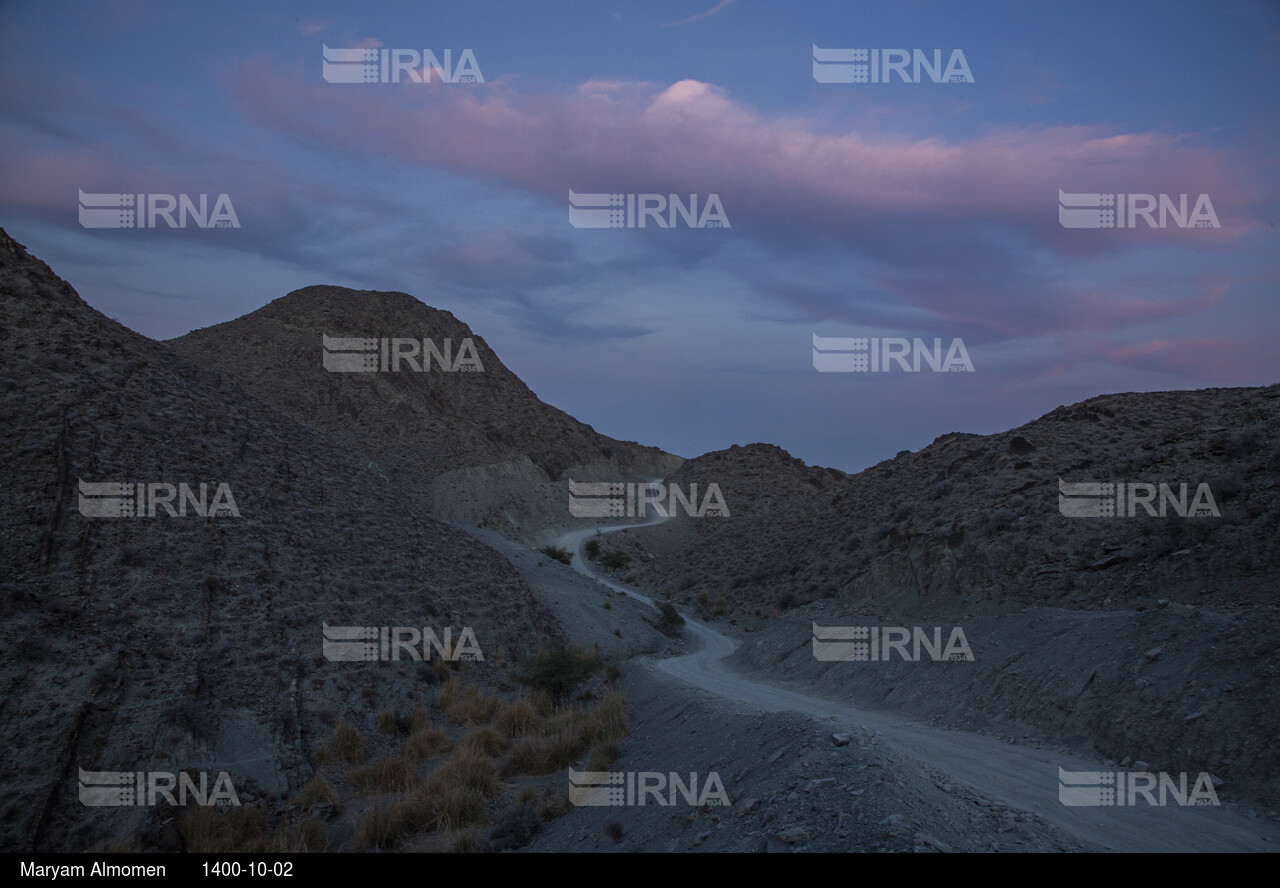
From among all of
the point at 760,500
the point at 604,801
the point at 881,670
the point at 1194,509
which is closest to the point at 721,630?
the point at 881,670

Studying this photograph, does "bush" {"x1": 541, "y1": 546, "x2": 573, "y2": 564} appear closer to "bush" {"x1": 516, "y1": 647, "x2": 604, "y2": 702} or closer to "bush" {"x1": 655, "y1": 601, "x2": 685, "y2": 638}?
"bush" {"x1": 655, "y1": 601, "x2": 685, "y2": 638}

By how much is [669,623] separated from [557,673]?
41.8 ft

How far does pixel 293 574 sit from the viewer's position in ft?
55.4

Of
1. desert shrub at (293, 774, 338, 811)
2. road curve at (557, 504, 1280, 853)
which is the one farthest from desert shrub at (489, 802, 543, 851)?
road curve at (557, 504, 1280, 853)

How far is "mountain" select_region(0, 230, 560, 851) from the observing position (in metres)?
10.8

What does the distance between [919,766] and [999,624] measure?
1020cm

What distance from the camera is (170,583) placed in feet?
46.6

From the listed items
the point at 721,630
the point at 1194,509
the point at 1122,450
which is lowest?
the point at 721,630

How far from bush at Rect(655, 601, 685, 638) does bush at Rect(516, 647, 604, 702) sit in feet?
35.3

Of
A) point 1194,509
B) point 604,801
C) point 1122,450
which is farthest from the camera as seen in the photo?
point 1122,450
